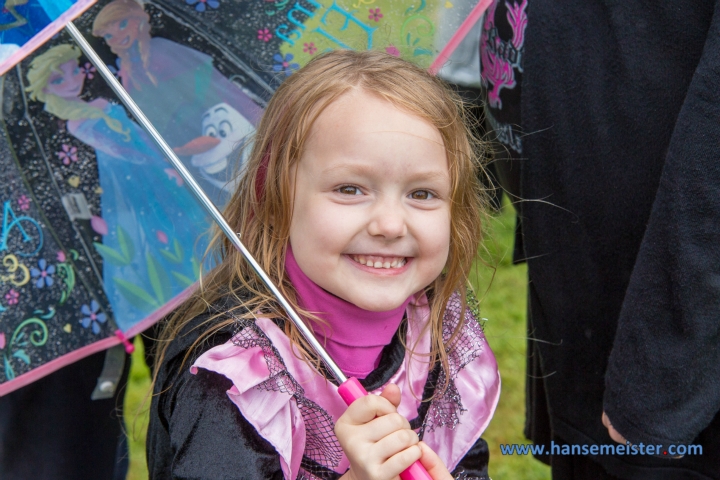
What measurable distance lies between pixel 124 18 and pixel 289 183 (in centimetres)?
44

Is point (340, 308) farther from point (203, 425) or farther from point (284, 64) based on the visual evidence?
point (284, 64)

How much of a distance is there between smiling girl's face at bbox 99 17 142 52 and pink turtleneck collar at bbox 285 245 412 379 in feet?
1.60

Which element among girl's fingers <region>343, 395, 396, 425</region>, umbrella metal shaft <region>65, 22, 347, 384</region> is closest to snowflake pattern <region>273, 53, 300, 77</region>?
umbrella metal shaft <region>65, 22, 347, 384</region>

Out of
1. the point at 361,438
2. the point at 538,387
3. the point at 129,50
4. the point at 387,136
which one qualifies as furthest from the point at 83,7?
the point at 538,387

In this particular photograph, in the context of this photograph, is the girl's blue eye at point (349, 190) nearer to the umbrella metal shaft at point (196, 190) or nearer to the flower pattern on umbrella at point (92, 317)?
the umbrella metal shaft at point (196, 190)

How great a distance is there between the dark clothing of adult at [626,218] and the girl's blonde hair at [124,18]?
2.29 ft

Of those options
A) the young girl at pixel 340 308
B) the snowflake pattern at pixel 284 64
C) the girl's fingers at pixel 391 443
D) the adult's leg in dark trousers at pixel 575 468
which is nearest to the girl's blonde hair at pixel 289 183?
the young girl at pixel 340 308

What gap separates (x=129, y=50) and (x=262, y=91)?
26 centimetres

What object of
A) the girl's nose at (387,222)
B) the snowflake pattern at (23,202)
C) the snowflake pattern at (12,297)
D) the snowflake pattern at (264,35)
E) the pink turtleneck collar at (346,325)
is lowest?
the pink turtleneck collar at (346,325)

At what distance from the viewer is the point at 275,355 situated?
4.21 feet

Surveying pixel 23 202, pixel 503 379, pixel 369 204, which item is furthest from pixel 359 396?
pixel 503 379

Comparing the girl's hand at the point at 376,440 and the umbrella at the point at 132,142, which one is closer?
the girl's hand at the point at 376,440

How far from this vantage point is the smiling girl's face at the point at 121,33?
4.62 feet

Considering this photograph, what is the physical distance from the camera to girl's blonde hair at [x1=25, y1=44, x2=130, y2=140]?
4.52 ft
